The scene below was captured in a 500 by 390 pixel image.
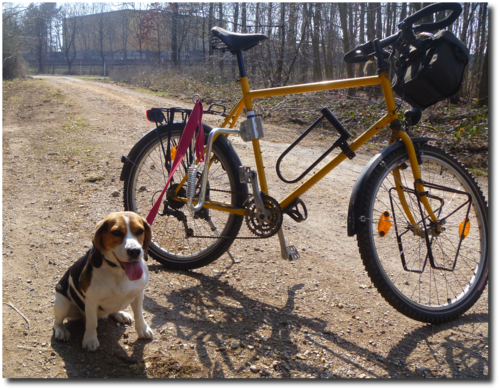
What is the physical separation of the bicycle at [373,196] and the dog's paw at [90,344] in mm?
1053

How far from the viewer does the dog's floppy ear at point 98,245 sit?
7.38ft

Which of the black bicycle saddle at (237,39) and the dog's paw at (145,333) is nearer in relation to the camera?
the dog's paw at (145,333)

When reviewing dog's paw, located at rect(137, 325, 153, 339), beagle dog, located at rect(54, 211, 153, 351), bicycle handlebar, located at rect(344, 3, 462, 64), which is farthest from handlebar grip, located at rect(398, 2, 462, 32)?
dog's paw, located at rect(137, 325, 153, 339)

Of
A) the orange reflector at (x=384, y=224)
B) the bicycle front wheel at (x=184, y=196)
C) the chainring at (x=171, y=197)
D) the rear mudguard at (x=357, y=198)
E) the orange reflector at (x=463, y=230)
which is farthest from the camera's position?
the chainring at (x=171, y=197)

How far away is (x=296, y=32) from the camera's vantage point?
542 inches

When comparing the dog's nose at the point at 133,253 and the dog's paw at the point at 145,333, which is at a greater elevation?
the dog's nose at the point at 133,253

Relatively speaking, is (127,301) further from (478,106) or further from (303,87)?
(478,106)

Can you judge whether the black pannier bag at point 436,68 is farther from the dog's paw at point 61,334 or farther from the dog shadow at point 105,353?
the dog's paw at point 61,334

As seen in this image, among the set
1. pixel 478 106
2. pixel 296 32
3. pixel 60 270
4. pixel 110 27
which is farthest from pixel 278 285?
pixel 110 27

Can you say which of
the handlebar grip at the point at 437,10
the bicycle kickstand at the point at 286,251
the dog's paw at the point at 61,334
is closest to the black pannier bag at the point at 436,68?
the handlebar grip at the point at 437,10

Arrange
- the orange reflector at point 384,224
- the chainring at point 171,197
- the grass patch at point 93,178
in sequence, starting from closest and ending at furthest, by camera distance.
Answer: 1. the orange reflector at point 384,224
2. the chainring at point 171,197
3. the grass patch at point 93,178

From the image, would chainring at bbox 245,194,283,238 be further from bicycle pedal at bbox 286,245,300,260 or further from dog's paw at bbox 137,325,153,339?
dog's paw at bbox 137,325,153,339
